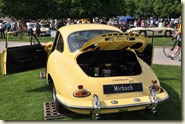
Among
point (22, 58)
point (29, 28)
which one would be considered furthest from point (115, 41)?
point (29, 28)

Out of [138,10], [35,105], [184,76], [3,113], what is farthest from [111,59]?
[138,10]

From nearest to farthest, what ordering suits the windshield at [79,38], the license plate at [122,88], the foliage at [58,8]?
the license plate at [122,88]
the windshield at [79,38]
the foliage at [58,8]

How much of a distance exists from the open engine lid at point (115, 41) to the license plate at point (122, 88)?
77 centimetres

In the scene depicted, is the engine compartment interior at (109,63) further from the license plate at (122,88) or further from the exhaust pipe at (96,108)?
the exhaust pipe at (96,108)

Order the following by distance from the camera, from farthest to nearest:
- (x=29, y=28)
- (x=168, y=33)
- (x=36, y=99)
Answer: (x=168, y=33)
(x=29, y=28)
(x=36, y=99)

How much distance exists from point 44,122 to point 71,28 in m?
2.18

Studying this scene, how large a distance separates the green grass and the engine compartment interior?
0.82 meters

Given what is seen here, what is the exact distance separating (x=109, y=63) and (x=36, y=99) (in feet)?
6.35

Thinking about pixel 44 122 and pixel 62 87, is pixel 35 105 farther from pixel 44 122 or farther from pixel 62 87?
pixel 62 87

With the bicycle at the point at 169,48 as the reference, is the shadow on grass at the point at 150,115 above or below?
below

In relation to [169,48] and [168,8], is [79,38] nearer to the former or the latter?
[169,48]

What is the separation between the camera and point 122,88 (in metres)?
4.50

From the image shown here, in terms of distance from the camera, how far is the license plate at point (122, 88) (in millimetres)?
4441

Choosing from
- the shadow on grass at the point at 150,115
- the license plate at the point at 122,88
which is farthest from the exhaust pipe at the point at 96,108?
the shadow on grass at the point at 150,115
